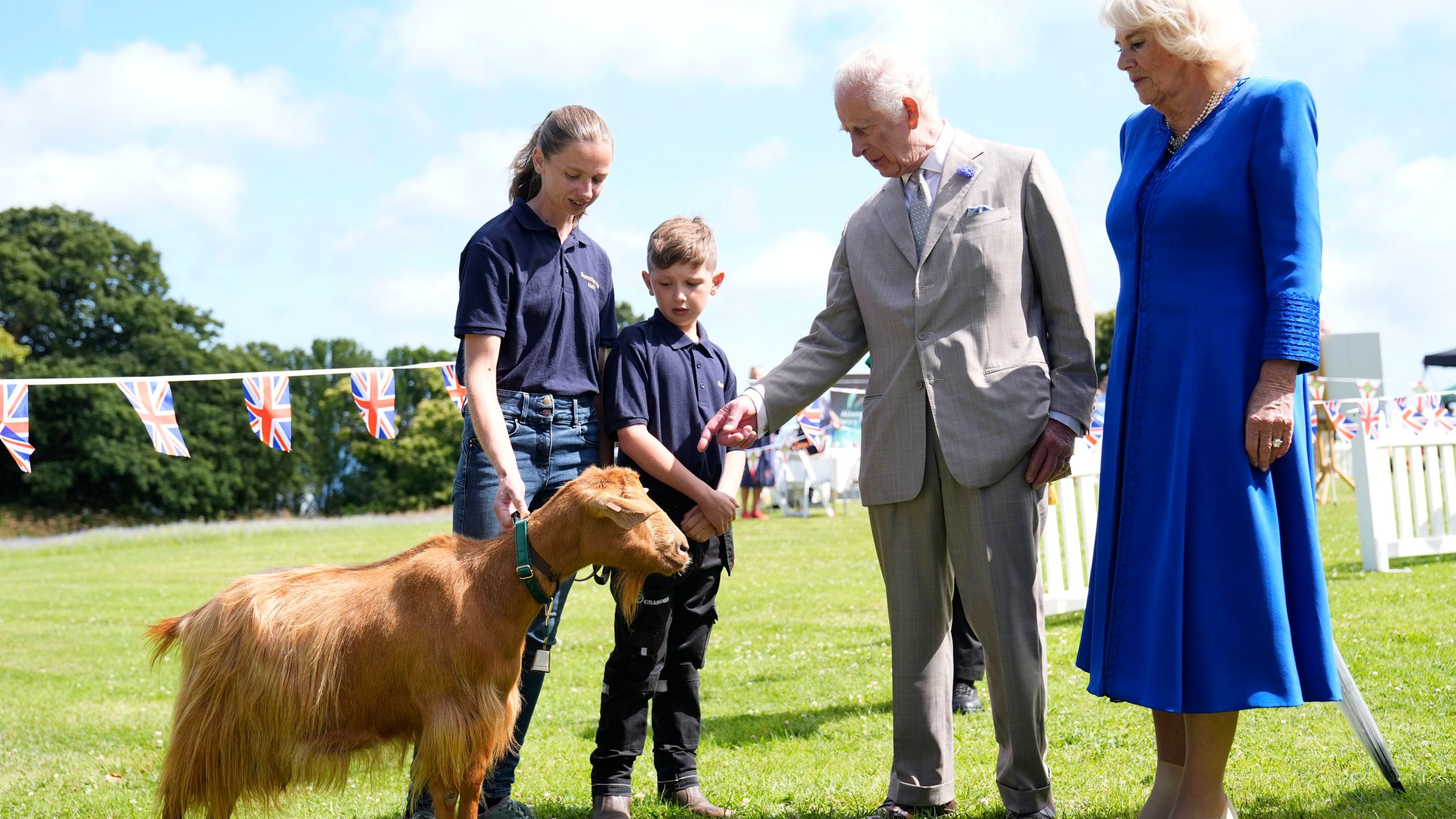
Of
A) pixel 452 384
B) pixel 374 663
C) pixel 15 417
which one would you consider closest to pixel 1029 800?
pixel 374 663

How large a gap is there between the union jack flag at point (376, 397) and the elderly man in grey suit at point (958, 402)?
8013 mm

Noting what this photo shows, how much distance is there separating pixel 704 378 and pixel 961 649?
2.67 meters

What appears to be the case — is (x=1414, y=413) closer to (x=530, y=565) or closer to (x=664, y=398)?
(x=664, y=398)

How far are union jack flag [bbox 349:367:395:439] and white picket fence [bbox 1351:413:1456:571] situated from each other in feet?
32.0

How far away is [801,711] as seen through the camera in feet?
20.0

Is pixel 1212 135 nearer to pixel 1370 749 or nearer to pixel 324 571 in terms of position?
pixel 1370 749

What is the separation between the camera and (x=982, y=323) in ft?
11.7

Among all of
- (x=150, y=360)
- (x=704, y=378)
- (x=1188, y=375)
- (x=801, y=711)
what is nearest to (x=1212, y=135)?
(x=1188, y=375)

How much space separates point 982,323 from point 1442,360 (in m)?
35.3

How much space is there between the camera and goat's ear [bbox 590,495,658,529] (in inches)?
127

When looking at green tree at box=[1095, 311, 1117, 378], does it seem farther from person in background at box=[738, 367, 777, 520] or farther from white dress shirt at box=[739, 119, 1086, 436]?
white dress shirt at box=[739, 119, 1086, 436]

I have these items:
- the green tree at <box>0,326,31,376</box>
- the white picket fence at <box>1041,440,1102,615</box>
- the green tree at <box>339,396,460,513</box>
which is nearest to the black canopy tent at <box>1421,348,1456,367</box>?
the white picket fence at <box>1041,440,1102,615</box>

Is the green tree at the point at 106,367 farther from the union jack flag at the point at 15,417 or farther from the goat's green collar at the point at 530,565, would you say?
the goat's green collar at the point at 530,565

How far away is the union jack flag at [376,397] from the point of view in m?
11.0
